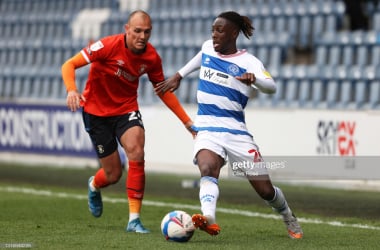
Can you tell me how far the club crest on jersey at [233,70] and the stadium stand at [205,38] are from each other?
9.14m

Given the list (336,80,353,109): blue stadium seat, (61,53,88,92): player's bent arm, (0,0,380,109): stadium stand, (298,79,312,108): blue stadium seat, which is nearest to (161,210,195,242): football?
(61,53,88,92): player's bent arm

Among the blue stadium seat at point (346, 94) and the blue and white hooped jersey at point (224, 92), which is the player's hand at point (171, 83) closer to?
the blue and white hooped jersey at point (224, 92)

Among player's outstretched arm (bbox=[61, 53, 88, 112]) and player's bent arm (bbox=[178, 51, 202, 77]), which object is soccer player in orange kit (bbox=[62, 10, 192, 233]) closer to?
player's outstretched arm (bbox=[61, 53, 88, 112])

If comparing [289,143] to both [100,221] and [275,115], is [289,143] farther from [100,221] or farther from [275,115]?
[100,221]

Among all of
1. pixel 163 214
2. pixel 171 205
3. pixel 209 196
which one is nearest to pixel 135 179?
pixel 209 196

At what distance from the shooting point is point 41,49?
2502 centimetres

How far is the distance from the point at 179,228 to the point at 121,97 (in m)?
2.04

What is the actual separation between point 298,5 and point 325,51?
131cm

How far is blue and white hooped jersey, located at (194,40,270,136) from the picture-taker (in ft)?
29.3

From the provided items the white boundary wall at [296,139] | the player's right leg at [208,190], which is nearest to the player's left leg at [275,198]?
the player's right leg at [208,190]

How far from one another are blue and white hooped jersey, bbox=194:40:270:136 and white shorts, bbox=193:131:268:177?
6cm

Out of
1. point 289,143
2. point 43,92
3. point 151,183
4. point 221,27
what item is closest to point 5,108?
point 43,92

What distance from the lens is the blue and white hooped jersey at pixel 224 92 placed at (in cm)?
894

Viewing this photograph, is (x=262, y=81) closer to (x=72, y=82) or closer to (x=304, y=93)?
(x=72, y=82)
